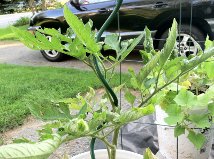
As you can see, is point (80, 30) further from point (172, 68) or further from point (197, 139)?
point (197, 139)

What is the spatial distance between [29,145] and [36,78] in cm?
469

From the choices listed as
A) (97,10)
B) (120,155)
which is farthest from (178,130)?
(97,10)

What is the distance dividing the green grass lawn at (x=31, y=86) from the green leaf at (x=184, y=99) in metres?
2.38

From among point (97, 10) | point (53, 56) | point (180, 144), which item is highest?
point (97, 10)

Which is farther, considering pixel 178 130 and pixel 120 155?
pixel 178 130

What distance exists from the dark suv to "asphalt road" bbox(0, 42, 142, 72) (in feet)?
0.91

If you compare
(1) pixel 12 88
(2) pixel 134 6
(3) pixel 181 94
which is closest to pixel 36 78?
(1) pixel 12 88

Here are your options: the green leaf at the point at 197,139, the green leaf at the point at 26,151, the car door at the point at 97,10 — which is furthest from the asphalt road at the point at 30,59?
the green leaf at the point at 26,151

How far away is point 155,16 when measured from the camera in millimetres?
5504

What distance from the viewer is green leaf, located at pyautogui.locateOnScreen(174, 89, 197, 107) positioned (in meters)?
1.14

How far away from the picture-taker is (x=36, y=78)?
5.19 metres

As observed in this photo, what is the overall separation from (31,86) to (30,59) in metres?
2.49

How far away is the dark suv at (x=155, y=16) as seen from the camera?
5031 mm

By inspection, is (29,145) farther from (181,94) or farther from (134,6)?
(134,6)
